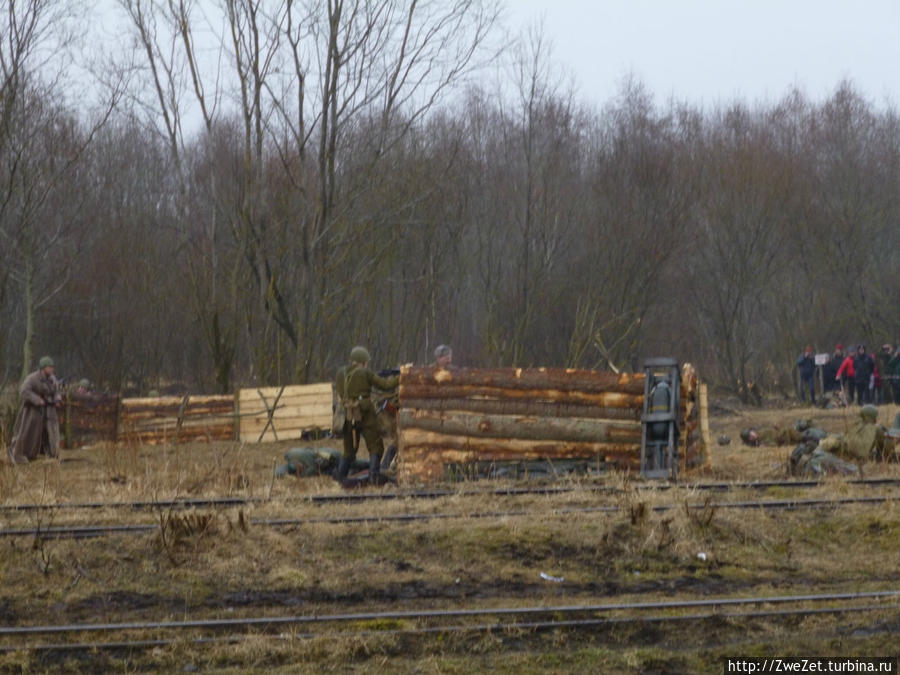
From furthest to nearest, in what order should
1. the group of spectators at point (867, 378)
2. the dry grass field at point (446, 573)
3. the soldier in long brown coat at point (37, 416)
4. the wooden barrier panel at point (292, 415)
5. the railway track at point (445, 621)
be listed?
1. the group of spectators at point (867, 378)
2. the wooden barrier panel at point (292, 415)
3. the soldier in long brown coat at point (37, 416)
4. the railway track at point (445, 621)
5. the dry grass field at point (446, 573)

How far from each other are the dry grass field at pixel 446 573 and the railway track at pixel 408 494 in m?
0.08

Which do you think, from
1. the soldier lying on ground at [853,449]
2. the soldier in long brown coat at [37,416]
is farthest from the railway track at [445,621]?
the soldier in long brown coat at [37,416]

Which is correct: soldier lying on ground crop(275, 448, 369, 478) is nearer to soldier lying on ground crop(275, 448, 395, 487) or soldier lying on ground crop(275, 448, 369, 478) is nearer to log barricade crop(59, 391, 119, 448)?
soldier lying on ground crop(275, 448, 395, 487)

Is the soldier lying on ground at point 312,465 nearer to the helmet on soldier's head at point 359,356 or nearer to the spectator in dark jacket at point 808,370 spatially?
the helmet on soldier's head at point 359,356

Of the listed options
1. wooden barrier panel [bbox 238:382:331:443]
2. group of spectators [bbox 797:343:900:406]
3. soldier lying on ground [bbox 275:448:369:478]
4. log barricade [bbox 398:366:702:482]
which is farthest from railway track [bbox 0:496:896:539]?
group of spectators [bbox 797:343:900:406]

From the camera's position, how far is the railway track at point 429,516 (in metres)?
10.7

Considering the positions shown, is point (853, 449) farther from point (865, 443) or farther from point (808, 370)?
point (808, 370)

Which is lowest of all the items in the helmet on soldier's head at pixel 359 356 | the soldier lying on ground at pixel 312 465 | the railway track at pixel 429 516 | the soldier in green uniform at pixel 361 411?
the railway track at pixel 429 516

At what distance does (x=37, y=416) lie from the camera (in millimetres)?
20594

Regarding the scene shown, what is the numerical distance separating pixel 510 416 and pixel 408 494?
2.29 meters

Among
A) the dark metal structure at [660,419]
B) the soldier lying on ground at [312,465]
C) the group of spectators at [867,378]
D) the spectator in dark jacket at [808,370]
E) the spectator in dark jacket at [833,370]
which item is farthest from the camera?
the spectator in dark jacket at [808,370]

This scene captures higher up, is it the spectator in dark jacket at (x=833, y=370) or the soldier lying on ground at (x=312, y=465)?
the spectator in dark jacket at (x=833, y=370)

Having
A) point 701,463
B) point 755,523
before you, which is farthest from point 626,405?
point 755,523

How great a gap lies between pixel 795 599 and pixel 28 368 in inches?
1031
